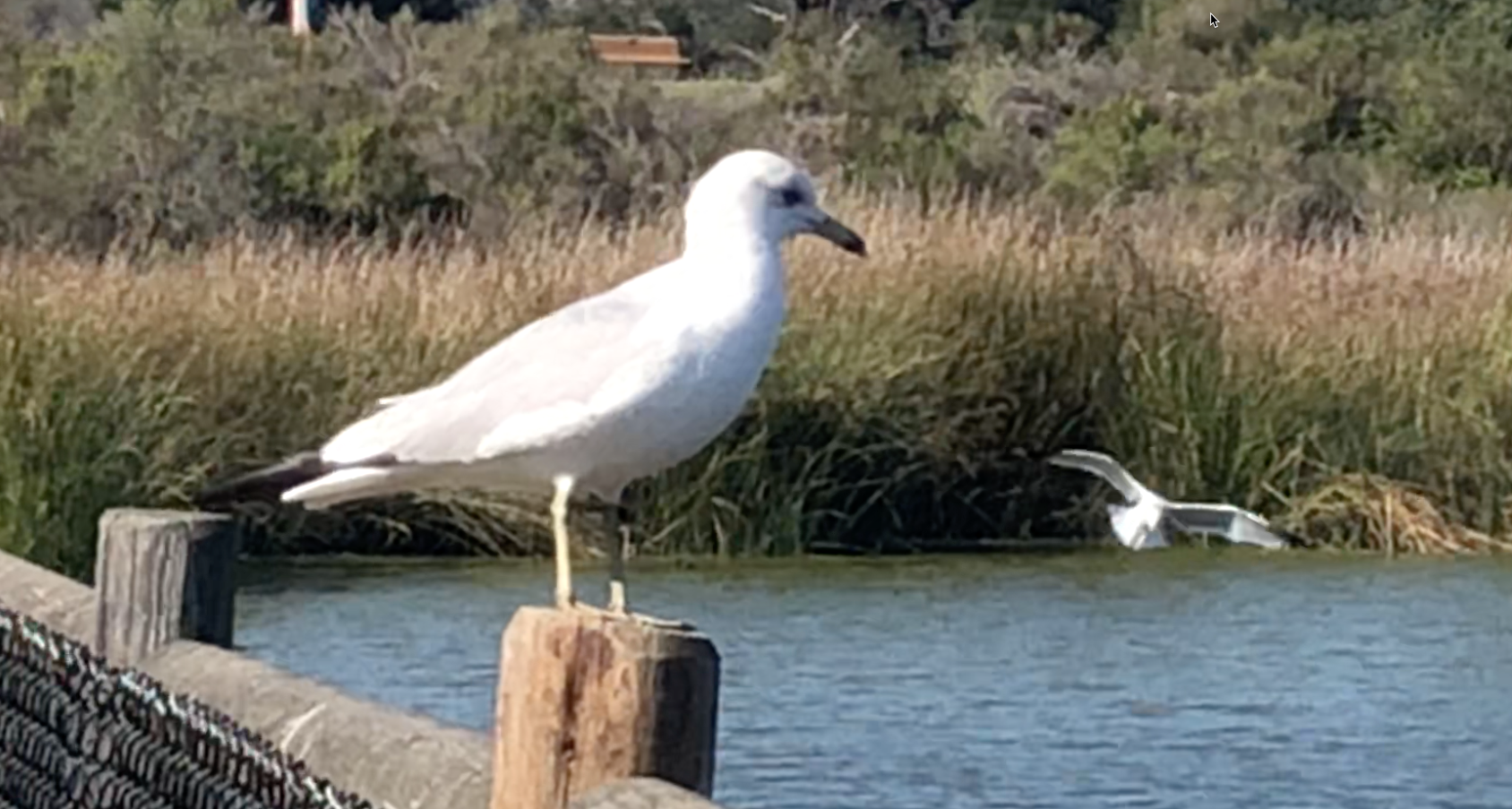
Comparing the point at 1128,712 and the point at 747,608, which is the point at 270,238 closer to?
the point at 747,608

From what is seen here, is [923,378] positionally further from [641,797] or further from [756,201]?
[641,797]

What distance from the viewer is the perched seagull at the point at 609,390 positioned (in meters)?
4.48

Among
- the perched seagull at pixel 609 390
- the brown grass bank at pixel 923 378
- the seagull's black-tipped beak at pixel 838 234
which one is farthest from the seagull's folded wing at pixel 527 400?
the brown grass bank at pixel 923 378

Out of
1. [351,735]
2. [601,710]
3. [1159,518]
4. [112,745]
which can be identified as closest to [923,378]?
[1159,518]

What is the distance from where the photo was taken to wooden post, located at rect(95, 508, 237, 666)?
3.74 m

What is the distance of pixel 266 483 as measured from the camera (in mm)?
4535

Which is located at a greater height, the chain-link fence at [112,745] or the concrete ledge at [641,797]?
the concrete ledge at [641,797]

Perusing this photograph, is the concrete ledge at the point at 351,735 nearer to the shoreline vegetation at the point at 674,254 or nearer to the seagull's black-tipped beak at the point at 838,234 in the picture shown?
the seagull's black-tipped beak at the point at 838,234

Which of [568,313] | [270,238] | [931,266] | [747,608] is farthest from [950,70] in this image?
[568,313]

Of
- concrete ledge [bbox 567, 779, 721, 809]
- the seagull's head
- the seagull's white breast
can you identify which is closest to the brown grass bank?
the seagull's head

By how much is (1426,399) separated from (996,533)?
5.57ft

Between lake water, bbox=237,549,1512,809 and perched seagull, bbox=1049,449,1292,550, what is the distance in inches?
10.8

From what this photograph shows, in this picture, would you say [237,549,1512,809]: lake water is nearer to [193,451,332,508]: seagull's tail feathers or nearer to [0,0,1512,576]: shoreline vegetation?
[0,0,1512,576]: shoreline vegetation

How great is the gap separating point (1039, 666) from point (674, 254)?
4.15m
